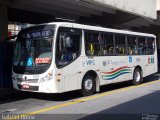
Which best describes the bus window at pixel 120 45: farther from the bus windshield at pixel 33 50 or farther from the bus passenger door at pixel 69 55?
the bus windshield at pixel 33 50

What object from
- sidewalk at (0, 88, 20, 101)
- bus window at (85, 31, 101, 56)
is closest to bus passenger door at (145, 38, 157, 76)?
bus window at (85, 31, 101, 56)

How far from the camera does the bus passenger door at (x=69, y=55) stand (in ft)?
39.5

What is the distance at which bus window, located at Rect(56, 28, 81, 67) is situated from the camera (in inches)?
472

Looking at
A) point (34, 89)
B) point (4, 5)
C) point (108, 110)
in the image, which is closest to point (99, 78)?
point (34, 89)

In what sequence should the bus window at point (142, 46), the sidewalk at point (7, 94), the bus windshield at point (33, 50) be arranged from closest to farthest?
the bus windshield at point (33, 50), the sidewalk at point (7, 94), the bus window at point (142, 46)

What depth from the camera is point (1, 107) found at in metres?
11.1

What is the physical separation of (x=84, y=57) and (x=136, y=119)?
473cm

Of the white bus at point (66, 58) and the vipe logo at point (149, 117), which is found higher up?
the white bus at point (66, 58)

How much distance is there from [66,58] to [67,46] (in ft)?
1.42

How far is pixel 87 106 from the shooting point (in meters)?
11.0

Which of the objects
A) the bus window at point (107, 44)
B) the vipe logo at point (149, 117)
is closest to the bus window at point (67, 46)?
the bus window at point (107, 44)

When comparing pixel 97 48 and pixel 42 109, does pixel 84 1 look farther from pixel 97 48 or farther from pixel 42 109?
pixel 42 109

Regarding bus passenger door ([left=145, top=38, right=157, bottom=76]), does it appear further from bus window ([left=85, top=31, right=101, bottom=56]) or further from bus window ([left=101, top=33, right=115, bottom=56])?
bus window ([left=85, top=31, right=101, bottom=56])

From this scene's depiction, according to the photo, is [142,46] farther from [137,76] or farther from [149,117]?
[149,117]
